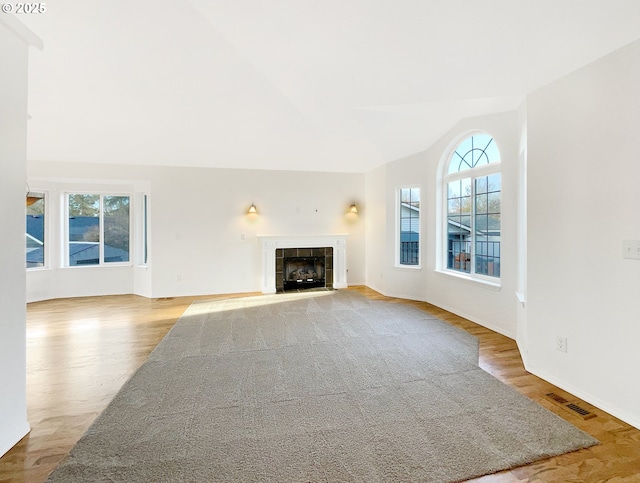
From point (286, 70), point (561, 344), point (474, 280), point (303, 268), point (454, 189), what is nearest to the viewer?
point (561, 344)

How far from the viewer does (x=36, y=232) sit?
222 inches

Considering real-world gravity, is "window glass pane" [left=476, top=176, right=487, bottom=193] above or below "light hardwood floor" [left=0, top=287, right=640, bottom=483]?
above

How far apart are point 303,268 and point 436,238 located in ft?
9.23

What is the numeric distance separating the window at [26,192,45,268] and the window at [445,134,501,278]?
23.4 ft

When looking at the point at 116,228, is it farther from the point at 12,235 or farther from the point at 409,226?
the point at 409,226

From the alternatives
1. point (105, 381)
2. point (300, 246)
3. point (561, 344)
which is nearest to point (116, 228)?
point (300, 246)

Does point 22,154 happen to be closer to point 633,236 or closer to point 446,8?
point 446,8

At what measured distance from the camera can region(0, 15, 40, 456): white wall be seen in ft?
5.98

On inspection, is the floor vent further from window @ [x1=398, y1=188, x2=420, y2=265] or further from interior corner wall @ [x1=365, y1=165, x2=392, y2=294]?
interior corner wall @ [x1=365, y1=165, x2=392, y2=294]

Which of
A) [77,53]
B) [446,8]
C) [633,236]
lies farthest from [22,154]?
[633,236]

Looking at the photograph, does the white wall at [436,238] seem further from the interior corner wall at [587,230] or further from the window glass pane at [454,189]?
the interior corner wall at [587,230]

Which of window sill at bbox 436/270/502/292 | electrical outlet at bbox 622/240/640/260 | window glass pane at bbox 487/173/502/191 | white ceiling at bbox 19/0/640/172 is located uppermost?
white ceiling at bbox 19/0/640/172

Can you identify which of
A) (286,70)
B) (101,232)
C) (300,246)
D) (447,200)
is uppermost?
(286,70)

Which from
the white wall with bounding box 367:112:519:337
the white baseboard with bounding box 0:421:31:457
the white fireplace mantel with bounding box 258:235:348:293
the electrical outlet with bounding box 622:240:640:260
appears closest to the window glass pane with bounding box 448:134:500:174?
the white wall with bounding box 367:112:519:337
